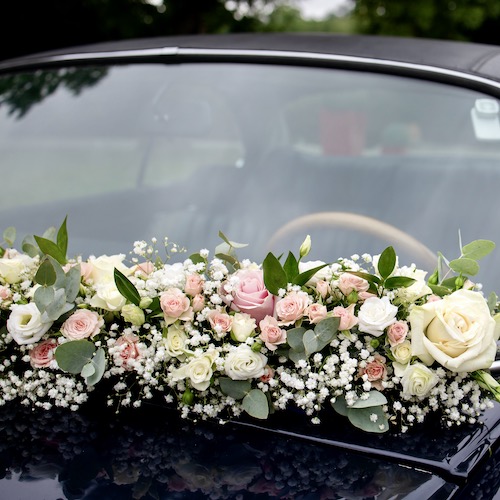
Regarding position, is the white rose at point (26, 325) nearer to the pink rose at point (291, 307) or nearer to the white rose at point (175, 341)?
the white rose at point (175, 341)

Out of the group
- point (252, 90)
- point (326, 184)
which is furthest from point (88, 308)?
point (252, 90)

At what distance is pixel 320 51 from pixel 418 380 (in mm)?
1358

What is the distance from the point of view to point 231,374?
1361 millimetres

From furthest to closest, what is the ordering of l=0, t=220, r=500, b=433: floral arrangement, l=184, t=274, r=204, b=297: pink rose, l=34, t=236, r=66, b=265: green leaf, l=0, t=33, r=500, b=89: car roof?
l=0, t=33, r=500, b=89: car roof < l=34, t=236, r=66, b=265: green leaf < l=184, t=274, r=204, b=297: pink rose < l=0, t=220, r=500, b=433: floral arrangement

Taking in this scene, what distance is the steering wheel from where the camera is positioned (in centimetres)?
196

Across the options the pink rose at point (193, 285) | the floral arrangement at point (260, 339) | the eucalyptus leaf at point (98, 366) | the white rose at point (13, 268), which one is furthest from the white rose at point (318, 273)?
the white rose at point (13, 268)

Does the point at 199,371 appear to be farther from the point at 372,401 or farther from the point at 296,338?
the point at 372,401

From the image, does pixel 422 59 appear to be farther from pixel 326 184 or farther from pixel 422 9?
pixel 422 9

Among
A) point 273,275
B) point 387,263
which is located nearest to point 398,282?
point 387,263

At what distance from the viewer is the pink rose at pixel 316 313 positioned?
137cm

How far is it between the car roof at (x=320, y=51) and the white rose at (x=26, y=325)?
1.29m

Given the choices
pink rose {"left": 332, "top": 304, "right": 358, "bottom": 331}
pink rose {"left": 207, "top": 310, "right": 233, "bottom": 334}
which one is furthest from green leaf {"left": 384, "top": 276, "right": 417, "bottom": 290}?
pink rose {"left": 207, "top": 310, "right": 233, "bottom": 334}

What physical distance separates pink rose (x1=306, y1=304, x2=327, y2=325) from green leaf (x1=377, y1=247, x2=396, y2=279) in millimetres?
143

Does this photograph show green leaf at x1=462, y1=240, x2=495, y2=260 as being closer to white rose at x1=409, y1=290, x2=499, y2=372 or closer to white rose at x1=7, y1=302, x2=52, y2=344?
white rose at x1=409, y1=290, x2=499, y2=372
